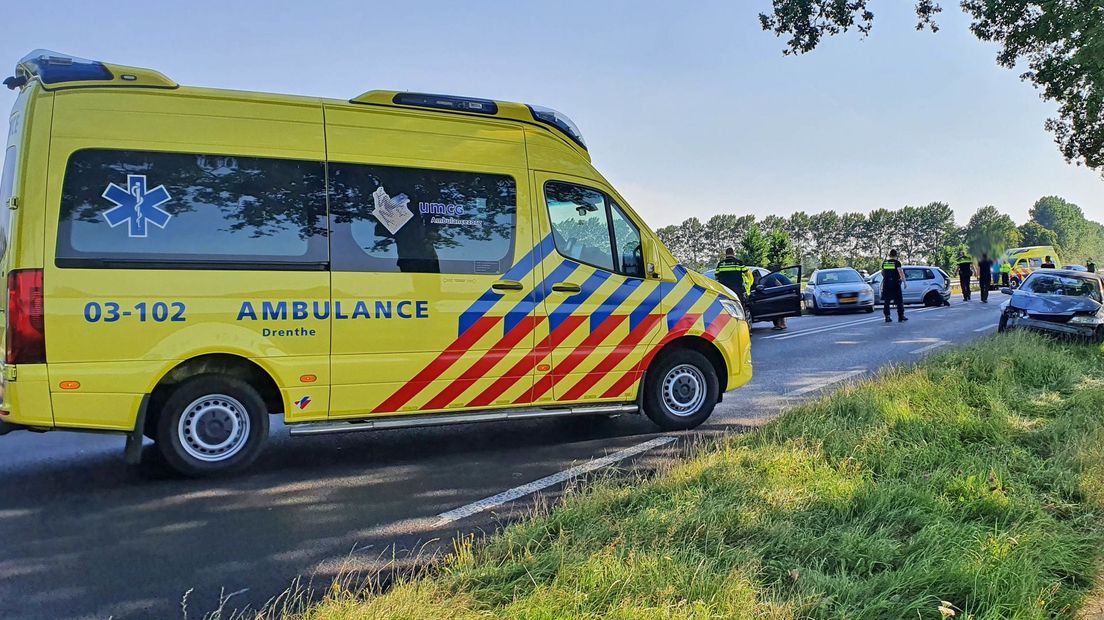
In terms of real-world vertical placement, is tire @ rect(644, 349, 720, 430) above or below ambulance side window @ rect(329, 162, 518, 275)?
below

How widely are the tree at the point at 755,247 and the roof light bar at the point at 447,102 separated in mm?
33977

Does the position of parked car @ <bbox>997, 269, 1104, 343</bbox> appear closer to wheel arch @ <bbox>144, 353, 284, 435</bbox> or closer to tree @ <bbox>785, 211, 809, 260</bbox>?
wheel arch @ <bbox>144, 353, 284, 435</bbox>

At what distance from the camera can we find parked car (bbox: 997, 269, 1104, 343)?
11930 mm

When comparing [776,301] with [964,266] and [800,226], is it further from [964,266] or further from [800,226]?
[800,226]

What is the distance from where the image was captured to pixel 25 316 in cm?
450

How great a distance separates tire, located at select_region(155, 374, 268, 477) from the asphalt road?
148 mm

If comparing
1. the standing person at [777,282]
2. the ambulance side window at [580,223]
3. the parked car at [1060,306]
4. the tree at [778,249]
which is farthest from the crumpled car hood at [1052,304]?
the tree at [778,249]

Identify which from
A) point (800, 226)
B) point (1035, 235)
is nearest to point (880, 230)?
point (800, 226)

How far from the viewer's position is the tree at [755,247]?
38938mm

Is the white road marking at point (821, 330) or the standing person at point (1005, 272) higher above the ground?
the standing person at point (1005, 272)

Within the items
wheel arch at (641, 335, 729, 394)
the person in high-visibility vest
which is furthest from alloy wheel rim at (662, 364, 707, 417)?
the person in high-visibility vest

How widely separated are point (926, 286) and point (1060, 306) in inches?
501

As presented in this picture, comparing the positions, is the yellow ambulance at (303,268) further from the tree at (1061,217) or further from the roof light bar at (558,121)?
the tree at (1061,217)

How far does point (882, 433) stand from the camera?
18.1 ft
